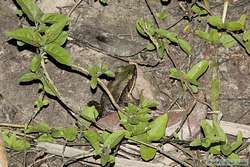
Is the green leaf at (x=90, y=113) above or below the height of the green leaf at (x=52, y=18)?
below

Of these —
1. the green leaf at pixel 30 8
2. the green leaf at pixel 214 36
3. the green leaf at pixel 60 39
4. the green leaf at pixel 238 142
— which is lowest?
the green leaf at pixel 238 142

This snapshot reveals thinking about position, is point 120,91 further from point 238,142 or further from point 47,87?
point 238,142

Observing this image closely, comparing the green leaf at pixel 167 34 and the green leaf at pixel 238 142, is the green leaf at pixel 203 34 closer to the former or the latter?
the green leaf at pixel 167 34

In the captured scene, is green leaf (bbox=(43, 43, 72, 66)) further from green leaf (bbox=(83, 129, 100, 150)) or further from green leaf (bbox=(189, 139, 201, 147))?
green leaf (bbox=(189, 139, 201, 147))

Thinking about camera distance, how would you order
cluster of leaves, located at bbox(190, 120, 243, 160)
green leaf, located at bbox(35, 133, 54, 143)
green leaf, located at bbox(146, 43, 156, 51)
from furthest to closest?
green leaf, located at bbox(146, 43, 156, 51)
green leaf, located at bbox(35, 133, 54, 143)
cluster of leaves, located at bbox(190, 120, 243, 160)

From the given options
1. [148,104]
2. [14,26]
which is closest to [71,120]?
[148,104]

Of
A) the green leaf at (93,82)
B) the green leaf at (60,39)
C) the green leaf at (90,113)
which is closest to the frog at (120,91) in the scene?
the green leaf at (90,113)

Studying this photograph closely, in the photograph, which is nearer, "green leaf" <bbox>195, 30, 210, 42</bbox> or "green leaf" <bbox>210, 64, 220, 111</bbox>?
"green leaf" <bbox>210, 64, 220, 111</bbox>

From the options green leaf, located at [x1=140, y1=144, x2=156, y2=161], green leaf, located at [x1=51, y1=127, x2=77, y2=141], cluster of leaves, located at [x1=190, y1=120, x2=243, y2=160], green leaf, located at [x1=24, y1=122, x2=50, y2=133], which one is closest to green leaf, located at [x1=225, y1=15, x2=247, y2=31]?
cluster of leaves, located at [x1=190, y1=120, x2=243, y2=160]
